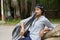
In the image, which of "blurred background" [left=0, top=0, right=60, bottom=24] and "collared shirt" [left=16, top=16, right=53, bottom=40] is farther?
"blurred background" [left=0, top=0, right=60, bottom=24]

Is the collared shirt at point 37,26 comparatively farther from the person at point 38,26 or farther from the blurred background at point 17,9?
the blurred background at point 17,9

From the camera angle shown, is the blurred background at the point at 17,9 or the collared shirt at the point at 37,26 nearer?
the collared shirt at the point at 37,26

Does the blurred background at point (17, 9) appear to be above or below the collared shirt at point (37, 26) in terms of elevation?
below

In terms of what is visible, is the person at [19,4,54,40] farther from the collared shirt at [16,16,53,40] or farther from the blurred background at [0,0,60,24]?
the blurred background at [0,0,60,24]

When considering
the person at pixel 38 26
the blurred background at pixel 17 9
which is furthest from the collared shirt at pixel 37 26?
the blurred background at pixel 17 9

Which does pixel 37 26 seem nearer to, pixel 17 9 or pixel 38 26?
pixel 38 26

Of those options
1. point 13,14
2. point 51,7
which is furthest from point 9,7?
point 51,7

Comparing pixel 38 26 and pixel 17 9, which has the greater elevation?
pixel 38 26

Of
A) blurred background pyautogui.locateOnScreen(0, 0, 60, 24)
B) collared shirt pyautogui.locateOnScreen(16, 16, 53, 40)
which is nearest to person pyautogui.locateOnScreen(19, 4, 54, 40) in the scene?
collared shirt pyautogui.locateOnScreen(16, 16, 53, 40)

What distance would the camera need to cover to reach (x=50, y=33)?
4.52 m

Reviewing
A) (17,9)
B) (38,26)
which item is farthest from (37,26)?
(17,9)

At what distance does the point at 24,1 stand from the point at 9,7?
4.88 feet

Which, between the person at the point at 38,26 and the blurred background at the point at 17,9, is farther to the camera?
the blurred background at the point at 17,9

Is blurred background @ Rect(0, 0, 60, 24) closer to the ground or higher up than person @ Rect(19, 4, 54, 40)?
closer to the ground
